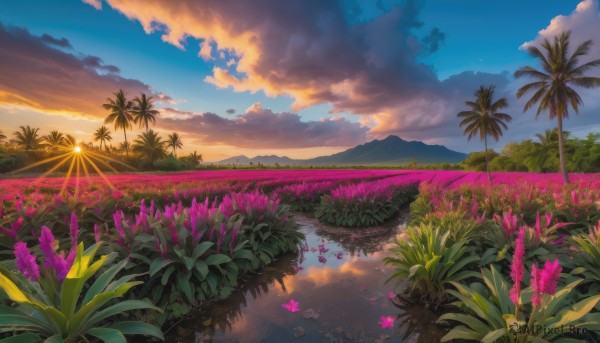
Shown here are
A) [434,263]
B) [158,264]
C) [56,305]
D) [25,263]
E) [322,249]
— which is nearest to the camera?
[25,263]

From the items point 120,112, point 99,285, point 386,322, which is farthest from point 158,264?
point 120,112

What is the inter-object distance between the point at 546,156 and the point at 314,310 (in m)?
56.2

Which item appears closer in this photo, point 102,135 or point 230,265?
point 230,265

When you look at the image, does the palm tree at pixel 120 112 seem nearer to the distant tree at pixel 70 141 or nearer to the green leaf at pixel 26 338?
the distant tree at pixel 70 141

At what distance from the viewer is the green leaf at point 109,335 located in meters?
2.00

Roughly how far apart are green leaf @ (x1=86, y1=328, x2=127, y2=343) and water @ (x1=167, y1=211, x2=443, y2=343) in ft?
3.58

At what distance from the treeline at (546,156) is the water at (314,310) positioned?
170ft

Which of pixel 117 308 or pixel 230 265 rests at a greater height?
pixel 117 308

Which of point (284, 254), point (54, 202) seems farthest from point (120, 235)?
point (284, 254)

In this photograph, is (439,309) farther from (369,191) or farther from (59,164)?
(59,164)

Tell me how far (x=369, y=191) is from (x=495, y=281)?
6.86 metres

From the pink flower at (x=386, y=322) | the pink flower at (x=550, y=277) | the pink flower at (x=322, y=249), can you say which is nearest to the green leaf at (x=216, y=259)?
the pink flower at (x=386, y=322)

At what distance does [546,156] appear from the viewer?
42.4 m

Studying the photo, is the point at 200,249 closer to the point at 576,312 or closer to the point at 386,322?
the point at 386,322
